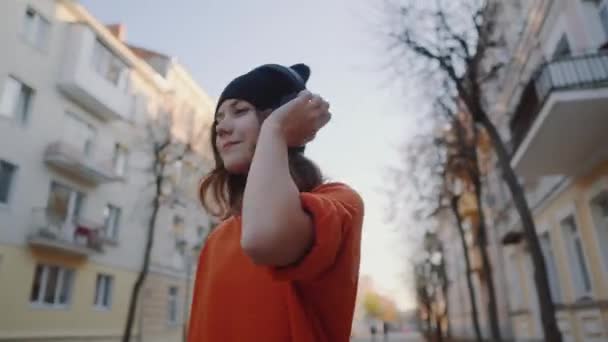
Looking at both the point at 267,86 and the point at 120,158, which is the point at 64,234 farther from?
the point at 267,86

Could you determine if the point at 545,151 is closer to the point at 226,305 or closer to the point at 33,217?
the point at 226,305

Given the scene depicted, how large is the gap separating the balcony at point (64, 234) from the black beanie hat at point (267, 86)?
52.5 ft

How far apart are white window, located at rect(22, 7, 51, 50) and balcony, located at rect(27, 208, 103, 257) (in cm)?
626

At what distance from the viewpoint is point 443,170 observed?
57.0 feet

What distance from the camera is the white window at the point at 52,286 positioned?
14.8 meters

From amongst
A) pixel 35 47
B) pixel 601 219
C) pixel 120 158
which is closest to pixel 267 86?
pixel 601 219

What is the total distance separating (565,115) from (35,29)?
1734 cm

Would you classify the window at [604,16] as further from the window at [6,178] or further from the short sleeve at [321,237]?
the window at [6,178]

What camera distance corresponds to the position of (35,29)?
15898mm

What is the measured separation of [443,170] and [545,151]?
22.3ft

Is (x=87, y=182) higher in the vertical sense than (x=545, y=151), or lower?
higher

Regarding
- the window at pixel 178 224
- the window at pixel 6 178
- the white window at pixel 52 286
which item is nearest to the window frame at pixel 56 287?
the white window at pixel 52 286

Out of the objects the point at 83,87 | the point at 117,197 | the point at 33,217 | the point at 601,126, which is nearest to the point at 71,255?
the point at 33,217

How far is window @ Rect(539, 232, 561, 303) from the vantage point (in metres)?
13.3
